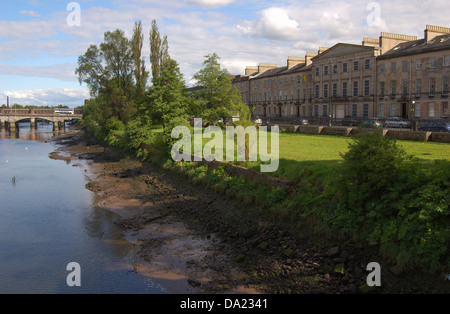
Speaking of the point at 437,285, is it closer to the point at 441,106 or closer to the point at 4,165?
the point at 4,165

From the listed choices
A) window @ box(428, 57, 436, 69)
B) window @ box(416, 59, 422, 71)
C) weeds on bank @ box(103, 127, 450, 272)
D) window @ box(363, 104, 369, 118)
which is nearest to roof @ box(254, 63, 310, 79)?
window @ box(363, 104, 369, 118)

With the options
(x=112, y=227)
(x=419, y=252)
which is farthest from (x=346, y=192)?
(x=112, y=227)

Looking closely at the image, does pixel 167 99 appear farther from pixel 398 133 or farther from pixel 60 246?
pixel 60 246

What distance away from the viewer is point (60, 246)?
555 inches

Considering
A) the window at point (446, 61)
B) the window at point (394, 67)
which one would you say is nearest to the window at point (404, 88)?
the window at point (394, 67)

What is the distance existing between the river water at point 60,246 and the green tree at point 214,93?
57.9 ft

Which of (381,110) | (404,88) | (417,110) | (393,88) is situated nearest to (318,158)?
(417,110)

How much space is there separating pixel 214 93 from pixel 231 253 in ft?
93.7

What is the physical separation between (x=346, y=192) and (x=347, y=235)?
1.29 metres

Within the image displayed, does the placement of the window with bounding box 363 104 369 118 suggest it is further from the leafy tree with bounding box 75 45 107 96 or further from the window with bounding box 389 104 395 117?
the leafy tree with bounding box 75 45 107 96

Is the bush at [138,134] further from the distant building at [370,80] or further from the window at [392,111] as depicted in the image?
the window at [392,111]

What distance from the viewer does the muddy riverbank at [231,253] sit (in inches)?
380

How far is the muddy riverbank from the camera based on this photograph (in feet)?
31.7
